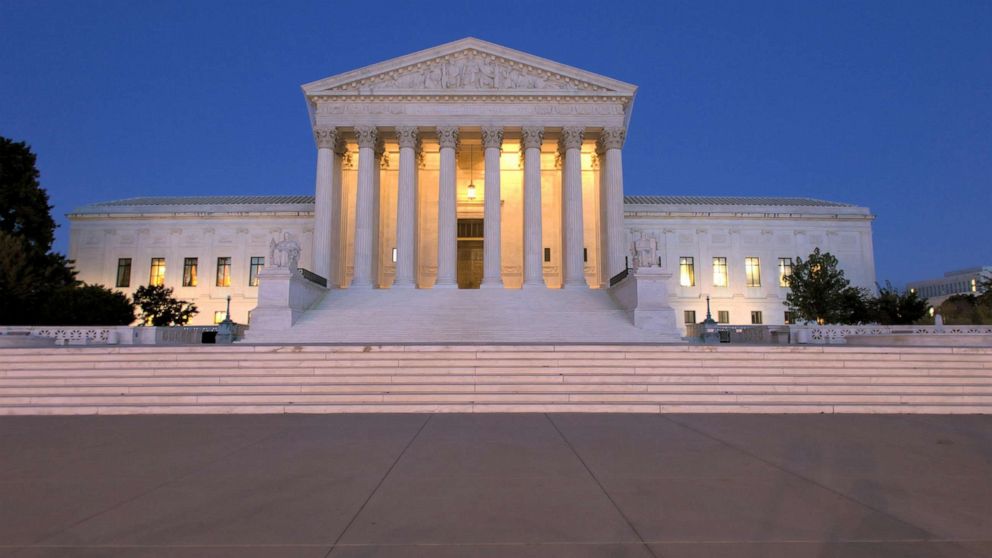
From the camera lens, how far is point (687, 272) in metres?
50.3

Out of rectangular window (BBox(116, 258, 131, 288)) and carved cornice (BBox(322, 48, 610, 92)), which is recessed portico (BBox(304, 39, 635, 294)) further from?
rectangular window (BBox(116, 258, 131, 288))

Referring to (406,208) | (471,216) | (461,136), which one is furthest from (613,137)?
(406,208)

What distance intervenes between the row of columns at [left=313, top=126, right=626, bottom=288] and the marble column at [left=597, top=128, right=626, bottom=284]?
0.07 metres

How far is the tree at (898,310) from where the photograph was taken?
134 ft

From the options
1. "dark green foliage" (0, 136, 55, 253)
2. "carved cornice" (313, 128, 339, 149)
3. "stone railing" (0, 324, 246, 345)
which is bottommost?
"stone railing" (0, 324, 246, 345)

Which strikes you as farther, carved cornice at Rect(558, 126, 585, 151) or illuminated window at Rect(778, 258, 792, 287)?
illuminated window at Rect(778, 258, 792, 287)

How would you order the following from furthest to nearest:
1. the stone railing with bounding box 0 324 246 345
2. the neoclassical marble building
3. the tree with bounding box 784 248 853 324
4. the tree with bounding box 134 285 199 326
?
the tree with bounding box 784 248 853 324
the neoclassical marble building
the tree with bounding box 134 285 199 326
the stone railing with bounding box 0 324 246 345

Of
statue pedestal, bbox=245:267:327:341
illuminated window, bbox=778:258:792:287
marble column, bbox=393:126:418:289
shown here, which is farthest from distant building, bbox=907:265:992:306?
statue pedestal, bbox=245:267:327:341

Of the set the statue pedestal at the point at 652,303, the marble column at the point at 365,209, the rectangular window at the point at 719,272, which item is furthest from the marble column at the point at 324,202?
the rectangular window at the point at 719,272

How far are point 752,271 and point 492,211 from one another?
26314mm

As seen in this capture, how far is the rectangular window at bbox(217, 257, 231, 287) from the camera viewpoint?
159 feet
